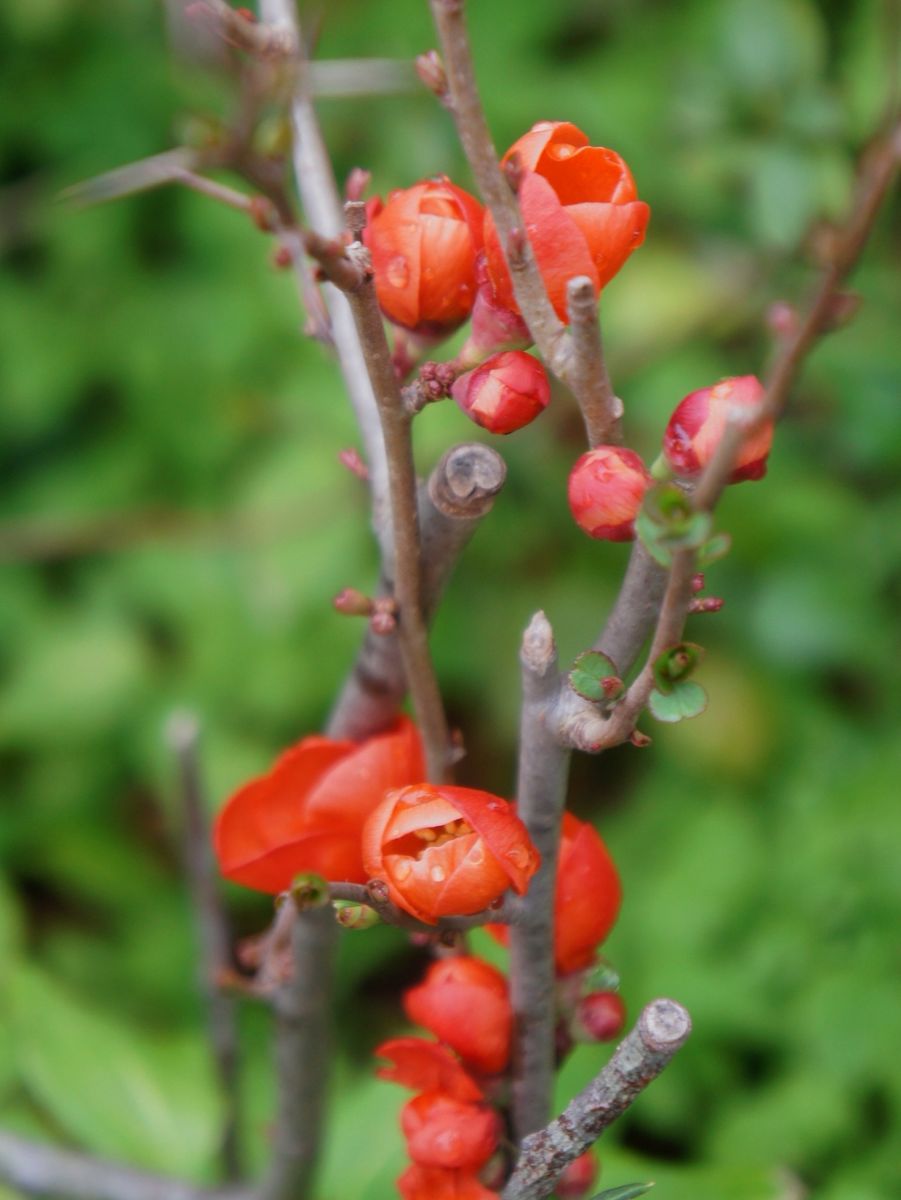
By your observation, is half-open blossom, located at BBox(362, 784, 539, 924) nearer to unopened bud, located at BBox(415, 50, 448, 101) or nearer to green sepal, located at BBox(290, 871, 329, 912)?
green sepal, located at BBox(290, 871, 329, 912)

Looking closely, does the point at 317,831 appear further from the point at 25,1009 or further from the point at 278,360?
the point at 278,360

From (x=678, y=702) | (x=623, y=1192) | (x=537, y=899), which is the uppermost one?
(x=678, y=702)

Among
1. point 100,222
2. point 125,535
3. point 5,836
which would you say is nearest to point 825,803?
point 125,535

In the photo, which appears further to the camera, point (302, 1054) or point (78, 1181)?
point (78, 1181)

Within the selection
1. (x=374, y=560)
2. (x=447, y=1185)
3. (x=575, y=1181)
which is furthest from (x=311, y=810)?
(x=374, y=560)

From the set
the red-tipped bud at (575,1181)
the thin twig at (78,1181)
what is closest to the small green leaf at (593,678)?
the red-tipped bud at (575,1181)

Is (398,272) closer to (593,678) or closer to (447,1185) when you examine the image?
(593,678)
